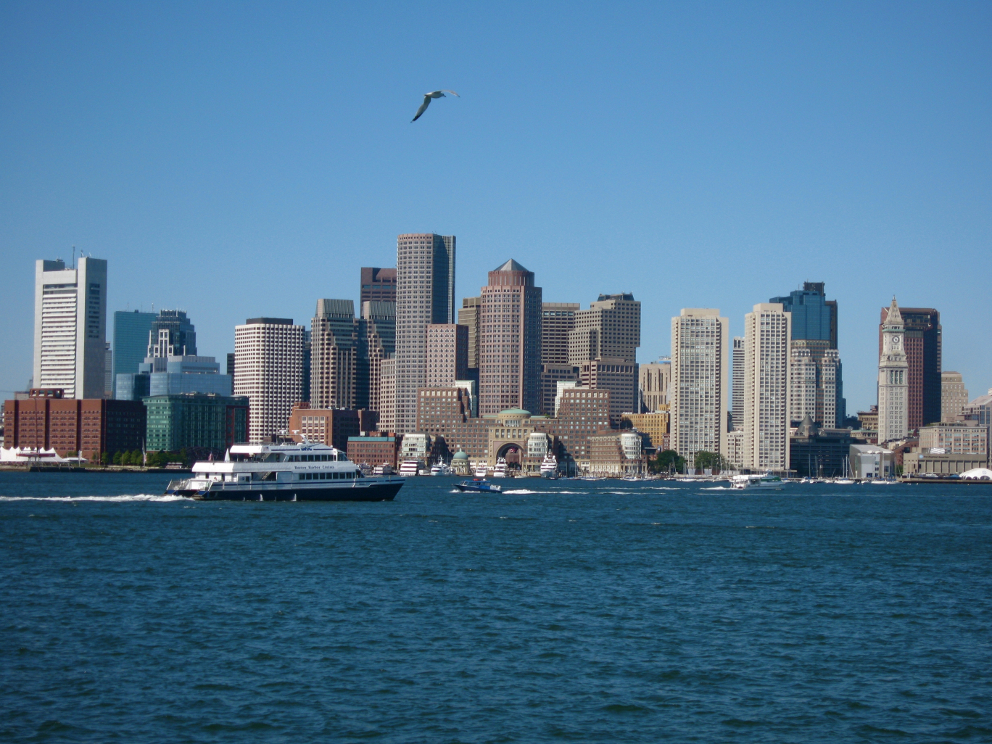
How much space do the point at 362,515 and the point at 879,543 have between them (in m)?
42.4

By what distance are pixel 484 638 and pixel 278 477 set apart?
261ft

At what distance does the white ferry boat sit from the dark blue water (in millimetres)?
34399

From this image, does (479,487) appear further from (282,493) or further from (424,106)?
(424,106)

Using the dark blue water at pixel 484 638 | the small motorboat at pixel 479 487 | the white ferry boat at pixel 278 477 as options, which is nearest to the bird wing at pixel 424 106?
the dark blue water at pixel 484 638

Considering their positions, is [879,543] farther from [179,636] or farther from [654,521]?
[179,636]

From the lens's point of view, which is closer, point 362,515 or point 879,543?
point 879,543

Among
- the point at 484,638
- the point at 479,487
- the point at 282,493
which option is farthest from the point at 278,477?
the point at 484,638

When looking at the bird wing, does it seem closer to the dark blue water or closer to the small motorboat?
the dark blue water

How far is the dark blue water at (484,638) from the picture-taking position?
35406 millimetres

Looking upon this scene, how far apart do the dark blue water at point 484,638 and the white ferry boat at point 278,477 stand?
1354 inches

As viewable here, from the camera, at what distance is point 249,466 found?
123375 millimetres

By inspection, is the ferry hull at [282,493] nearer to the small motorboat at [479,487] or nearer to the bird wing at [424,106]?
the small motorboat at [479,487]

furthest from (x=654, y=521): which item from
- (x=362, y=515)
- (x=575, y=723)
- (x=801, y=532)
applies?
(x=575, y=723)

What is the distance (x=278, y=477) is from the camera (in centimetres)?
12362
